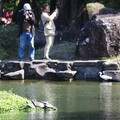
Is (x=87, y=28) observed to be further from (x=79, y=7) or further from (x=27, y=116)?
(x=27, y=116)

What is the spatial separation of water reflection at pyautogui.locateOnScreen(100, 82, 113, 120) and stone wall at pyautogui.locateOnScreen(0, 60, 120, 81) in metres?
0.89

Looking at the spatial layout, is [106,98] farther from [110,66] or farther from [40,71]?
[40,71]

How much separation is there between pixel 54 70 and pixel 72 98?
363 cm

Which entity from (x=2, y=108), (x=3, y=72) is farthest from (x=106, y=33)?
(x=2, y=108)

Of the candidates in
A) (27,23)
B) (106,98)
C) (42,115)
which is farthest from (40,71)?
(42,115)

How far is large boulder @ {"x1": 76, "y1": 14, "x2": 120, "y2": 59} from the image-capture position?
1551cm

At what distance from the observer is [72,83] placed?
13523 mm

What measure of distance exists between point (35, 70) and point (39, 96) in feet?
10.9

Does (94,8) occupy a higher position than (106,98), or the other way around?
(94,8)

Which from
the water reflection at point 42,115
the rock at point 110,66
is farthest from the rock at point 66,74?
the water reflection at point 42,115

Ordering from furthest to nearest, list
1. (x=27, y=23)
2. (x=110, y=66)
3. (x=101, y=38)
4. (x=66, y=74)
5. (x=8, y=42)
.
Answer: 1. (x=8, y=42)
2. (x=101, y=38)
3. (x=27, y=23)
4. (x=66, y=74)
5. (x=110, y=66)

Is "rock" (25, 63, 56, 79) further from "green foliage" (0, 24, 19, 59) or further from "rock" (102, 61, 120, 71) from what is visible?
"green foliage" (0, 24, 19, 59)

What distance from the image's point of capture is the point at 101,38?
15.5m

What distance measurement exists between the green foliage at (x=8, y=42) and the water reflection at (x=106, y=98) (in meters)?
4.72
